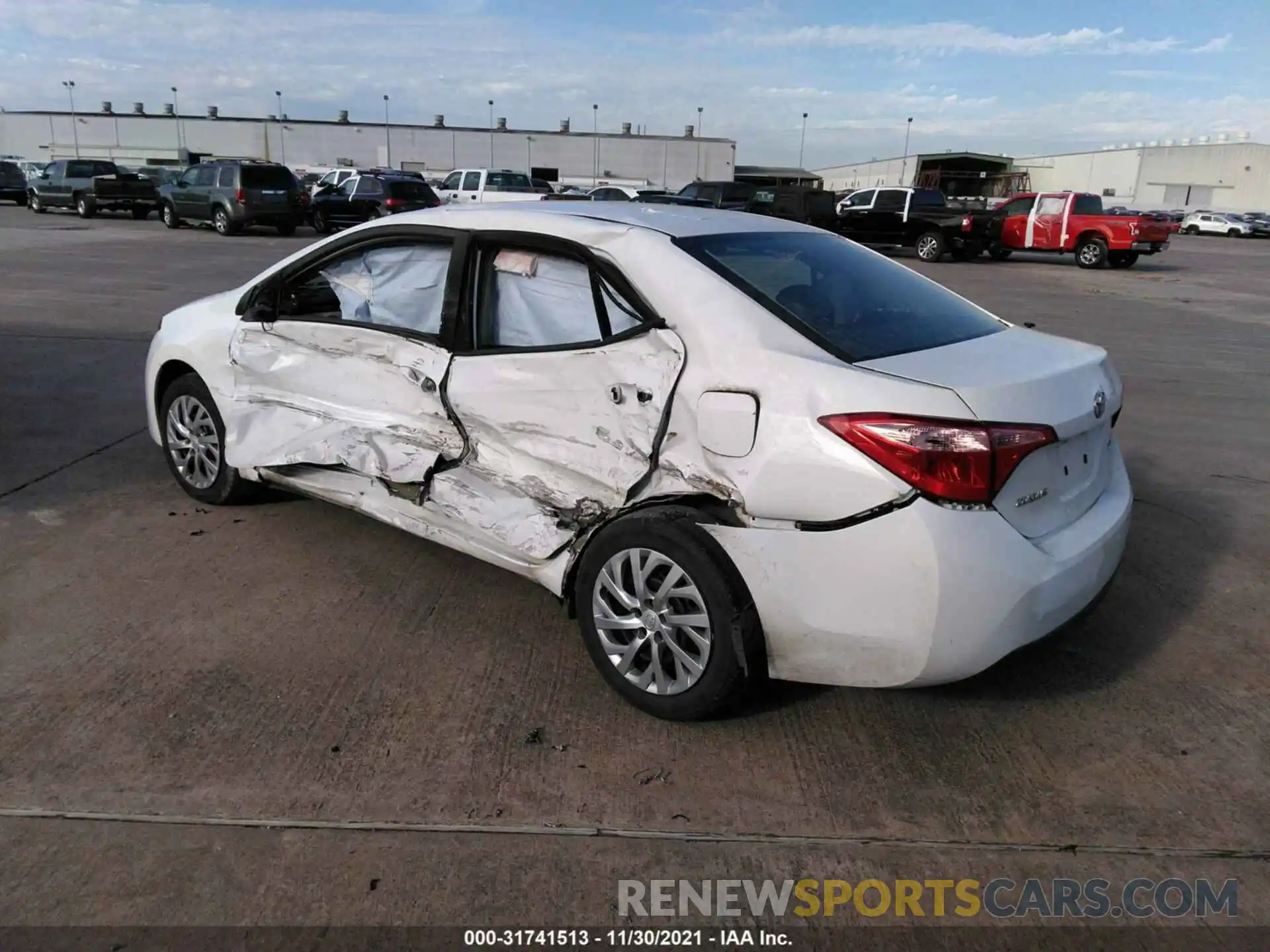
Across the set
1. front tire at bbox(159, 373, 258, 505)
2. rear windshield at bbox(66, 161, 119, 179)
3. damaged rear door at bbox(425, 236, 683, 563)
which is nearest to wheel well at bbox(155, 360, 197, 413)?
front tire at bbox(159, 373, 258, 505)

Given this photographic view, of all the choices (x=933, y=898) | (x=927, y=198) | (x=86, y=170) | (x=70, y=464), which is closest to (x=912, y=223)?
(x=927, y=198)

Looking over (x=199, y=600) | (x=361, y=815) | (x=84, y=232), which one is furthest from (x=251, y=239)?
(x=361, y=815)

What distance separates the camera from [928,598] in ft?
9.05

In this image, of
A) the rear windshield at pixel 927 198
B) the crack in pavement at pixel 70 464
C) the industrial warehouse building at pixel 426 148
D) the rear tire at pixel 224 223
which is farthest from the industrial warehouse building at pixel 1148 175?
the crack in pavement at pixel 70 464

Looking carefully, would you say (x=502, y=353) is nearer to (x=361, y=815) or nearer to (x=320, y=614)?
(x=320, y=614)

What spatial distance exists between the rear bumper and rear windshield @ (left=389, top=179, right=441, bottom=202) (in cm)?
2572

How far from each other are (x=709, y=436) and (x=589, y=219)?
1.13 meters

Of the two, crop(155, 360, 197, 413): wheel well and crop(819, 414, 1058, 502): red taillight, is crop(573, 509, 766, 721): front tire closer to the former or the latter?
crop(819, 414, 1058, 502): red taillight

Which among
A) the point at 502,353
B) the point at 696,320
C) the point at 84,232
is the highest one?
the point at 696,320

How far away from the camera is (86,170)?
32.0 metres

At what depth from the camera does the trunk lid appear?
2846mm

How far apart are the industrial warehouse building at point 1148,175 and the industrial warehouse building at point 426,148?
1685cm

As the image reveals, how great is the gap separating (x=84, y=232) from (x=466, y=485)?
25439 mm

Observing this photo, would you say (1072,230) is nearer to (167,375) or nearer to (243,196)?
(243,196)
